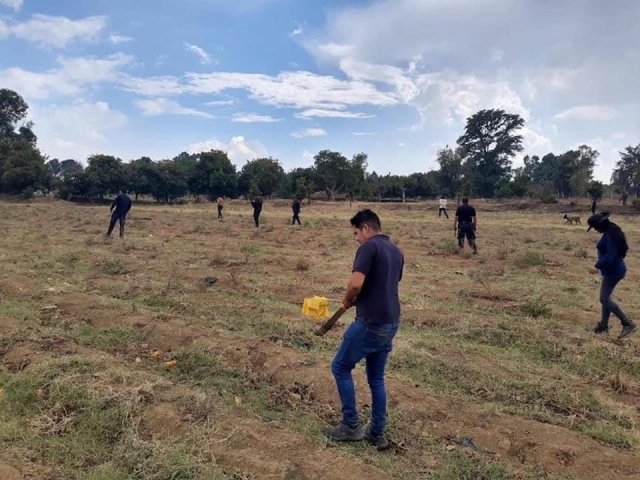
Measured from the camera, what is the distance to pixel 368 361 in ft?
12.8

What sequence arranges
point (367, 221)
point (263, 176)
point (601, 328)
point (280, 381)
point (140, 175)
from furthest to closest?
point (263, 176) → point (140, 175) → point (601, 328) → point (280, 381) → point (367, 221)

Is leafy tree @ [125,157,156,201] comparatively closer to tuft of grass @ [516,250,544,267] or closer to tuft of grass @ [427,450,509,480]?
tuft of grass @ [516,250,544,267]

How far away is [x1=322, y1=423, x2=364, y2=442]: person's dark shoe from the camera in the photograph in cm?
393

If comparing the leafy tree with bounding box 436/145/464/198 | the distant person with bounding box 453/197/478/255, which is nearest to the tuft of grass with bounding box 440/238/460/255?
the distant person with bounding box 453/197/478/255

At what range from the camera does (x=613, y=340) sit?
21.5 feet

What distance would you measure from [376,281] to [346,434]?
4.13ft

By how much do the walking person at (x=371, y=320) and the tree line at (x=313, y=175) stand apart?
136 ft

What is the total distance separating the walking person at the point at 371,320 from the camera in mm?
3656

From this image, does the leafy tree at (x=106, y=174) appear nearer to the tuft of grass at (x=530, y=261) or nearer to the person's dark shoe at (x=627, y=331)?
the tuft of grass at (x=530, y=261)

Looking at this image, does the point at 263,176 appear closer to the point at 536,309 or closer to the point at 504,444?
the point at 536,309

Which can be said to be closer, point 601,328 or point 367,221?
point 367,221

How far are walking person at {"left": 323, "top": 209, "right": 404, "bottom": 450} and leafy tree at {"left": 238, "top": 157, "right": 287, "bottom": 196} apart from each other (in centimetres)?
5054

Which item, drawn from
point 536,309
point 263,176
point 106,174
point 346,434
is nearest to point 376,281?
point 346,434

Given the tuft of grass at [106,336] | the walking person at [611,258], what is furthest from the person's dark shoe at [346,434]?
the walking person at [611,258]
